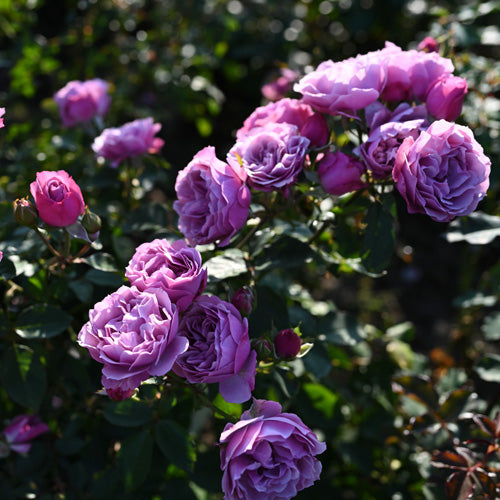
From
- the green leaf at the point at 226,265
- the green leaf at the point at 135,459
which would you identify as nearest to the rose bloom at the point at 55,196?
the green leaf at the point at 226,265

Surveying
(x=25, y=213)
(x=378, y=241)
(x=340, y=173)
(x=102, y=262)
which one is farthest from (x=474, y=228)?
(x=25, y=213)

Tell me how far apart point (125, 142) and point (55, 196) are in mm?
414

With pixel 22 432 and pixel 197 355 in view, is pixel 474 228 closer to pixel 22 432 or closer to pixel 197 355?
pixel 197 355

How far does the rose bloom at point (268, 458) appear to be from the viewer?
0.78 m

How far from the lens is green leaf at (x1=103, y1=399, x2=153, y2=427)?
3.79 ft

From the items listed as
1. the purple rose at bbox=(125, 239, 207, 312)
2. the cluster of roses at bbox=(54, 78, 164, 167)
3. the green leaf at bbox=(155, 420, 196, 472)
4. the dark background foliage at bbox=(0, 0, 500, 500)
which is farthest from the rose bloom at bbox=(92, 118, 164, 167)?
the green leaf at bbox=(155, 420, 196, 472)

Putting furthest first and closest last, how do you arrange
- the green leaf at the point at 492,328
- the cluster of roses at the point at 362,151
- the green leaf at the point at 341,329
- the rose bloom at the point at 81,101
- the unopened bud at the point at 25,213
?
the rose bloom at the point at 81,101, the green leaf at the point at 492,328, the green leaf at the point at 341,329, the unopened bud at the point at 25,213, the cluster of roses at the point at 362,151

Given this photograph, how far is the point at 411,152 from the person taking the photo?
2.81 ft

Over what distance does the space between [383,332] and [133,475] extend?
0.99m

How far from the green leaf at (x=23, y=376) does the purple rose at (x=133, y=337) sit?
40 cm

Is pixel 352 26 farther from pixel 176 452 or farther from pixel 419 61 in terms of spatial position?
pixel 176 452

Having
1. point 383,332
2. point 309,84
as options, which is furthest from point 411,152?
point 383,332

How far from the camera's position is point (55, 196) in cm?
96

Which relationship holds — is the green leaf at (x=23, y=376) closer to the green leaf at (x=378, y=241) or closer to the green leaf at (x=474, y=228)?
the green leaf at (x=378, y=241)
